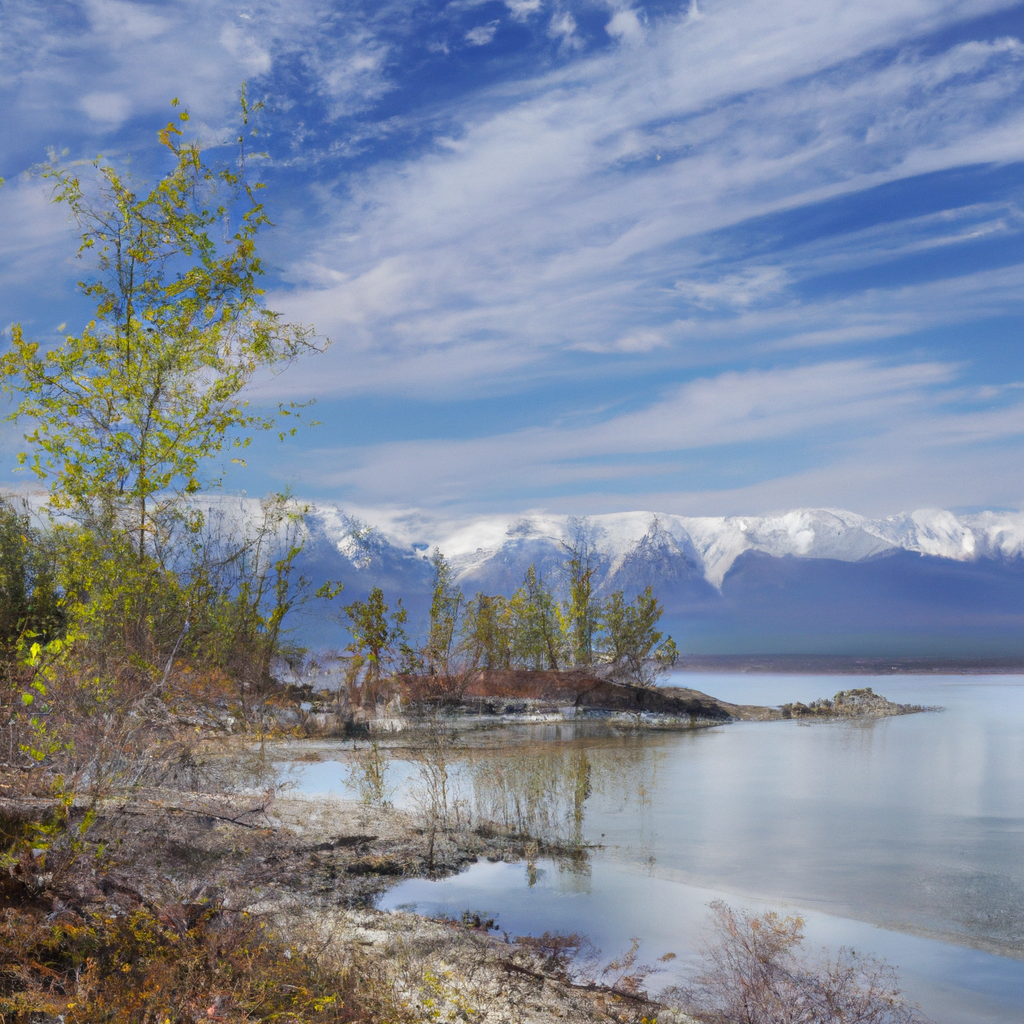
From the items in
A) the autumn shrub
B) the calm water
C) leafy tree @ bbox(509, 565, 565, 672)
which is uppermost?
leafy tree @ bbox(509, 565, 565, 672)

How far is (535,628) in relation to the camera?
3169cm

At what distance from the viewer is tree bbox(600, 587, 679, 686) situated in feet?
108

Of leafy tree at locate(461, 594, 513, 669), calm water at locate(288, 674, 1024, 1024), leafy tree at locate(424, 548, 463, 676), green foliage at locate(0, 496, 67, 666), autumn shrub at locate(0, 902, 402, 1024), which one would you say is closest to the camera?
autumn shrub at locate(0, 902, 402, 1024)

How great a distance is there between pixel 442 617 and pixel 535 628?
9.64 metres

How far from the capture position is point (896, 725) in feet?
107

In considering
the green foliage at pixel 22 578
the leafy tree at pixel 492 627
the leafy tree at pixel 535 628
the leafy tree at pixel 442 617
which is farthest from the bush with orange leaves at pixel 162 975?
the leafy tree at pixel 535 628

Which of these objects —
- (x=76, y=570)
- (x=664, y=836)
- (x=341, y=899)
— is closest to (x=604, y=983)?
(x=341, y=899)

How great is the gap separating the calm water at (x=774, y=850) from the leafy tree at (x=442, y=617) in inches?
90.8

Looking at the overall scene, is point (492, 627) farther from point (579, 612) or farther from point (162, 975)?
point (162, 975)

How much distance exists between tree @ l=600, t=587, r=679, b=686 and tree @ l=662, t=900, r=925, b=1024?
24.3 meters

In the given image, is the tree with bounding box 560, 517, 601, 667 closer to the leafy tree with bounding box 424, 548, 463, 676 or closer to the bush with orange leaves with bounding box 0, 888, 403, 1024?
the leafy tree with bounding box 424, 548, 463, 676

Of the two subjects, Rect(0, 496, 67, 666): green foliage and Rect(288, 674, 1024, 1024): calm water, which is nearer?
Rect(288, 674, 1024, 1024): calm water

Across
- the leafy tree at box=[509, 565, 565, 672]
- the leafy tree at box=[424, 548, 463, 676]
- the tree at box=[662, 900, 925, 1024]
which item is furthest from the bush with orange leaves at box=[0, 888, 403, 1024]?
the leafy tree at box=[509, 565, 565, 672]

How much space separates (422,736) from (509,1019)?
42.7 ft
